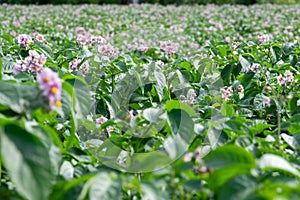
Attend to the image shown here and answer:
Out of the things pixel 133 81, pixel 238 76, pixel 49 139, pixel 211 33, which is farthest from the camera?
pixel 211 33

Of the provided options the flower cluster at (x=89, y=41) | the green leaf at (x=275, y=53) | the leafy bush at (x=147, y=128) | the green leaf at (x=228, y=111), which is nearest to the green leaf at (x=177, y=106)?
the leafy bush at (x=147, y=128)

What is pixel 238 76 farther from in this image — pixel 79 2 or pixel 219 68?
pixel 79 2

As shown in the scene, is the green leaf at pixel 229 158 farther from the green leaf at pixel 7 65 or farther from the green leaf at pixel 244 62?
the green leaf at pixel 244 62

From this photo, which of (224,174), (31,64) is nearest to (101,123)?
(31,64)

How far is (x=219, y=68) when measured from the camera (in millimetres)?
2625

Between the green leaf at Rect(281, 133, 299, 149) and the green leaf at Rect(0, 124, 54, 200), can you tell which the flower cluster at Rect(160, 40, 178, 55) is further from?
the green leaf at Rect(0, 124, 54, 200)

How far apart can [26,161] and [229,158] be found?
0.44m

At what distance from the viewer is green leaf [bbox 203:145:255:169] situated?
109cm

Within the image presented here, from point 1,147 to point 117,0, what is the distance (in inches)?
619

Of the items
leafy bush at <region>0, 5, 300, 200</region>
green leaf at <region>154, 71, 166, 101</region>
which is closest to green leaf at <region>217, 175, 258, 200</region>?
leafy bush at <region>0, 5, 300, 200</region>

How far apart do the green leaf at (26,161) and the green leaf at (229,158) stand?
1.14 feet

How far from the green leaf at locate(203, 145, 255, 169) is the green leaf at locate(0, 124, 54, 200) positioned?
13.7 inches

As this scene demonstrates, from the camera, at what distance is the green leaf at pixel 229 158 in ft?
3.57

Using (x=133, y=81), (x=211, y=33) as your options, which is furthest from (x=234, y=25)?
(x=133, y=81)
